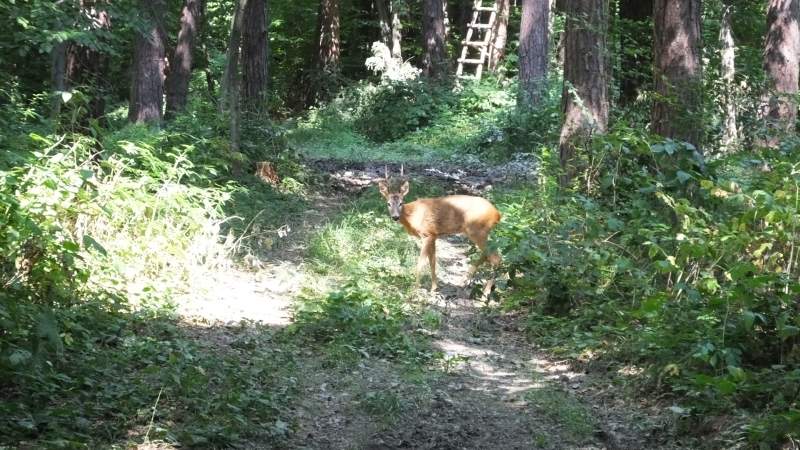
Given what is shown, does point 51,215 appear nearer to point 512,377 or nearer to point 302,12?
point 512,377

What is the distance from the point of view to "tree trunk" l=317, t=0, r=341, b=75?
3066 centimetres

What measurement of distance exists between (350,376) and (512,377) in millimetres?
1443

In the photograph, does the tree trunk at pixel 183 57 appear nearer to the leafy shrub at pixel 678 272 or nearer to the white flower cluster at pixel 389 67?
the white flower cluster at pixel 389 67

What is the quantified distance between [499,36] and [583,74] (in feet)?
67.5

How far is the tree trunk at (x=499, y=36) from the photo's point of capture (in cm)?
3164

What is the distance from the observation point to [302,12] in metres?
35.3

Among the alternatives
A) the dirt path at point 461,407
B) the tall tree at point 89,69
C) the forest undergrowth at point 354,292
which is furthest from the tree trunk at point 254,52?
the dirt path at point 461,407

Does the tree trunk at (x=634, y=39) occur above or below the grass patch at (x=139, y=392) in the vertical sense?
Result: above

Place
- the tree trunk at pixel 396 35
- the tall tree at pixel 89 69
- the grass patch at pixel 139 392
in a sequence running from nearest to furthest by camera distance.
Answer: the grass patch at pixel 139 392 < the tall tree at pixel 89 69 < the tree trunk at pixel 396 35

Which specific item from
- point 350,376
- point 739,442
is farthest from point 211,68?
point 739,442

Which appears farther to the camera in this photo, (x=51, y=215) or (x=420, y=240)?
(x=420, y=240)

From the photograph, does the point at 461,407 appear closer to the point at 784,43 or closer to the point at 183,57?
the point at 784,43

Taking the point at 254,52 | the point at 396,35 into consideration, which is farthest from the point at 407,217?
the point at 396,35

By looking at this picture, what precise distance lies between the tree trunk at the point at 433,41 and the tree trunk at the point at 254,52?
36.3ft
